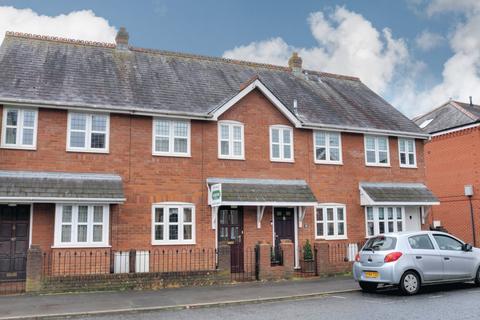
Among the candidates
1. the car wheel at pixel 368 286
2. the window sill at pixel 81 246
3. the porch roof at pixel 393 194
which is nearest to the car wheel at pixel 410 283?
the car wheel at pixel 368 286

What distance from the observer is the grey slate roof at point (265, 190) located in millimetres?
17484

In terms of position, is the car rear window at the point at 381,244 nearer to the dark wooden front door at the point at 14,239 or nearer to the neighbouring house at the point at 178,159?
the neighbouring house at the point at 178,159

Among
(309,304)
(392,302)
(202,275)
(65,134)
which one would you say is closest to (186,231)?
(202,275)

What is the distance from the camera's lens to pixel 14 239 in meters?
15.6

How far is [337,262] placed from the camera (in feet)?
60.2

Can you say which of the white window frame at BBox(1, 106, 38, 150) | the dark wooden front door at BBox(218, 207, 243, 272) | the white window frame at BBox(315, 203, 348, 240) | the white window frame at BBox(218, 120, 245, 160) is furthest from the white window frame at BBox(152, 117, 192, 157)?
the white window frame at BBox(315, 203, 348, 240)

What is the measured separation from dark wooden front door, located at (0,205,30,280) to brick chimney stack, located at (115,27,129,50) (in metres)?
8.62

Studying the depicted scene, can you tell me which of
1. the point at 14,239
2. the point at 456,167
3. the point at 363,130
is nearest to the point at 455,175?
the point at 456,167

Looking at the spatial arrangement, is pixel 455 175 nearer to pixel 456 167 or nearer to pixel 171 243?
pixel 456 167

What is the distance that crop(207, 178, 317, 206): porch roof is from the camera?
17.4 metres

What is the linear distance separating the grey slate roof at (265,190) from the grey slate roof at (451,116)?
1137 centimetres

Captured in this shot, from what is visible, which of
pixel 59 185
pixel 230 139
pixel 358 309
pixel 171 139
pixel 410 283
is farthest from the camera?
pixel 230 139

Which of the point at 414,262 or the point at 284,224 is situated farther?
the point at 284,224

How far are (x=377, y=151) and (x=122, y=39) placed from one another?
41.2 ft
